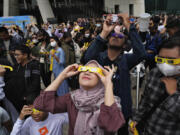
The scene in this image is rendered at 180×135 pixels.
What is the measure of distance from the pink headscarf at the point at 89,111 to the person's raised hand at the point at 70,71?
21 centimetres

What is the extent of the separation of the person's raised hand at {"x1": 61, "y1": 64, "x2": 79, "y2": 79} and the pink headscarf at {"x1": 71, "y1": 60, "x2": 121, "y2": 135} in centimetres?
21

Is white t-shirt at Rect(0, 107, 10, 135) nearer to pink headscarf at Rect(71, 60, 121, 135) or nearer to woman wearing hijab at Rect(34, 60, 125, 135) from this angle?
woman wearing hijab at Rect(34, 60, 125, 135)

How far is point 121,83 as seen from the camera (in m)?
2.11

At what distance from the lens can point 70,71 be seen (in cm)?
159

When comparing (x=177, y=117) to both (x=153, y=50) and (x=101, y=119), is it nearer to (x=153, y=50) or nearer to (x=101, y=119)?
(x=101, y=119)

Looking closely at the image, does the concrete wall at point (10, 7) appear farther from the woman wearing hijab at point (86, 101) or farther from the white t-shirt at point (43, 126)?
the woman wearing hijab at point (86, 101)

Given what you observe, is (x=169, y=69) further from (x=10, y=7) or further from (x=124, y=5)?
(x=124, y=5)

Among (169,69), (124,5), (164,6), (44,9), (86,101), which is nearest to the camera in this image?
(86,101)

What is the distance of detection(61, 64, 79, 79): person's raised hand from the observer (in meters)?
1.55

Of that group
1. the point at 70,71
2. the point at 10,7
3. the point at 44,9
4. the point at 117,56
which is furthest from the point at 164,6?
the point at 70,71

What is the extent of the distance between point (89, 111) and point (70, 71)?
0.40 metres

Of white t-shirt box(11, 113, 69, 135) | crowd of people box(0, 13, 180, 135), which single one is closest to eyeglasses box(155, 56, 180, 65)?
crowd of people box(0, 13, 180, 135)

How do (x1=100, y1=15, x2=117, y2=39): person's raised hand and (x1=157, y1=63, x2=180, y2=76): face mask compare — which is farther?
(x1=100, y1=15, x2=117, y2=39): person's raised hand

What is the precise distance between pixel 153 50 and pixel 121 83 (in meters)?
2.04
